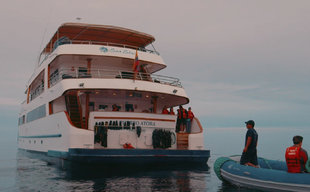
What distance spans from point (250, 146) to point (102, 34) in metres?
14.6

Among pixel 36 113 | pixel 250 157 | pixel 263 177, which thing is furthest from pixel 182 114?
pixel 36 113

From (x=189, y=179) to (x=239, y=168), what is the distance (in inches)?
104

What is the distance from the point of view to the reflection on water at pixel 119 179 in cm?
1141

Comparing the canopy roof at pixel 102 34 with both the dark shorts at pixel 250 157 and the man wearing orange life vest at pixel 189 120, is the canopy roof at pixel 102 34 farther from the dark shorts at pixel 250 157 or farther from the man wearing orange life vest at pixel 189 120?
the dark shorts at pixel 250 157

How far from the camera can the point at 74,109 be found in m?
18.6

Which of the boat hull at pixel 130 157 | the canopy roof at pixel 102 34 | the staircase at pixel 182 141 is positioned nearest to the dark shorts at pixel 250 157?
the boat hull at pixel 130 157

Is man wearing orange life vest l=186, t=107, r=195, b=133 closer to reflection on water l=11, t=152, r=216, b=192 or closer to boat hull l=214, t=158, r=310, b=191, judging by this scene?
reflection on water l=11, t=152, r=216, b=192

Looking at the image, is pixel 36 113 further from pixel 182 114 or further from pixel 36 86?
pixel 182 114

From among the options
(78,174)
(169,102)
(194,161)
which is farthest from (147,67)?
(78,174)

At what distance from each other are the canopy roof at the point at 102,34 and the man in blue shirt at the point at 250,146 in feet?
39.9

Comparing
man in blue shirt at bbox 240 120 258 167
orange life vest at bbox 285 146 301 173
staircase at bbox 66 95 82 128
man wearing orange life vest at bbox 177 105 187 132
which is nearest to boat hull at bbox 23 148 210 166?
staircase at bbox 66 95 82 128

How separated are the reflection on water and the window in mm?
6432

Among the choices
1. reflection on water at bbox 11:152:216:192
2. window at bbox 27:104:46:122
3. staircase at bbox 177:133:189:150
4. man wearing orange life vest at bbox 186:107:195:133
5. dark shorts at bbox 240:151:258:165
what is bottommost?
reflection on water at bbox 11:152:216:192

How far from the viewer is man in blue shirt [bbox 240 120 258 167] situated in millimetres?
11109
